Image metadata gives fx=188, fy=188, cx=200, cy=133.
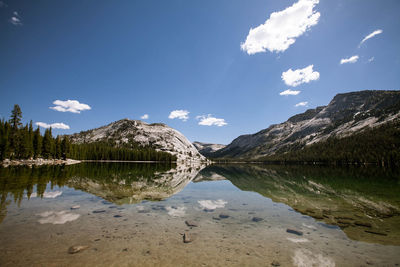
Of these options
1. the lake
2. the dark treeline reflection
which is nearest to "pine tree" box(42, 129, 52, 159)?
the dark treeline reflection

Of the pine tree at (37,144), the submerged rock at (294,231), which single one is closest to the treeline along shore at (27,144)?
the pine tree at (37,144)

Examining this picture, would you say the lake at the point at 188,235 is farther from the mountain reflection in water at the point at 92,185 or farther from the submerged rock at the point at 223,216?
the mountain reflection in water at the point at 92,185

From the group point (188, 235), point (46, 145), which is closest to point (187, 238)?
point (188, 235)

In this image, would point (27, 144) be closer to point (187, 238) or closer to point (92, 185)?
point (92, 185)

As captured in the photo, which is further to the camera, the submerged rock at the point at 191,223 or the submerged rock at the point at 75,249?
the submerged rock at the point at 191,223

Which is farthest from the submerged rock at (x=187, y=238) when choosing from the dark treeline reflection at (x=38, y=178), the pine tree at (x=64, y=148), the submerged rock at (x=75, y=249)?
the pine tree at (x=64, y=148)

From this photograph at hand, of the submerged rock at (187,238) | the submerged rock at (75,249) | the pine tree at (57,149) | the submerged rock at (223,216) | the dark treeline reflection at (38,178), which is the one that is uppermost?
the pine tree at (57,149)

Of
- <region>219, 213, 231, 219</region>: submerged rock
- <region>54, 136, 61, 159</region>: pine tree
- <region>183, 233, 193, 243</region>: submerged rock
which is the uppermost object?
<region>54, 136, 61, 159</region>: pine tree

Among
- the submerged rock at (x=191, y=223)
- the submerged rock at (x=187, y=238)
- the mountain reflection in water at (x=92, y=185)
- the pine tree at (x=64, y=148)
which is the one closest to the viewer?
the submerged rock at (x=187, y=238)

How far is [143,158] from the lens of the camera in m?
187

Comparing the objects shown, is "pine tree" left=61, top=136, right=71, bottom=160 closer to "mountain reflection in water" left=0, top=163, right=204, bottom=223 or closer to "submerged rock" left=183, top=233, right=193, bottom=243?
"mountain reflection in water" left=0, top=163, right=204, bottom=223

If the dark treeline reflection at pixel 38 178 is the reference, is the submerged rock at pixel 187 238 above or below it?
below

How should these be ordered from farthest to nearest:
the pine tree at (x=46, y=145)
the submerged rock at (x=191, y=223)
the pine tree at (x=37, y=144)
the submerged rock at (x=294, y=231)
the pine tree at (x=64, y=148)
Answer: the pine tree at (x=64, y=148) → the pine tree at (x=46, y=145) → the pine tree at (x=37, y=144) → the submerged rock at (x=191, y=223) → the submerged rock at (x=294, y=231)

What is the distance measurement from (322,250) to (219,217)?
7717mm
